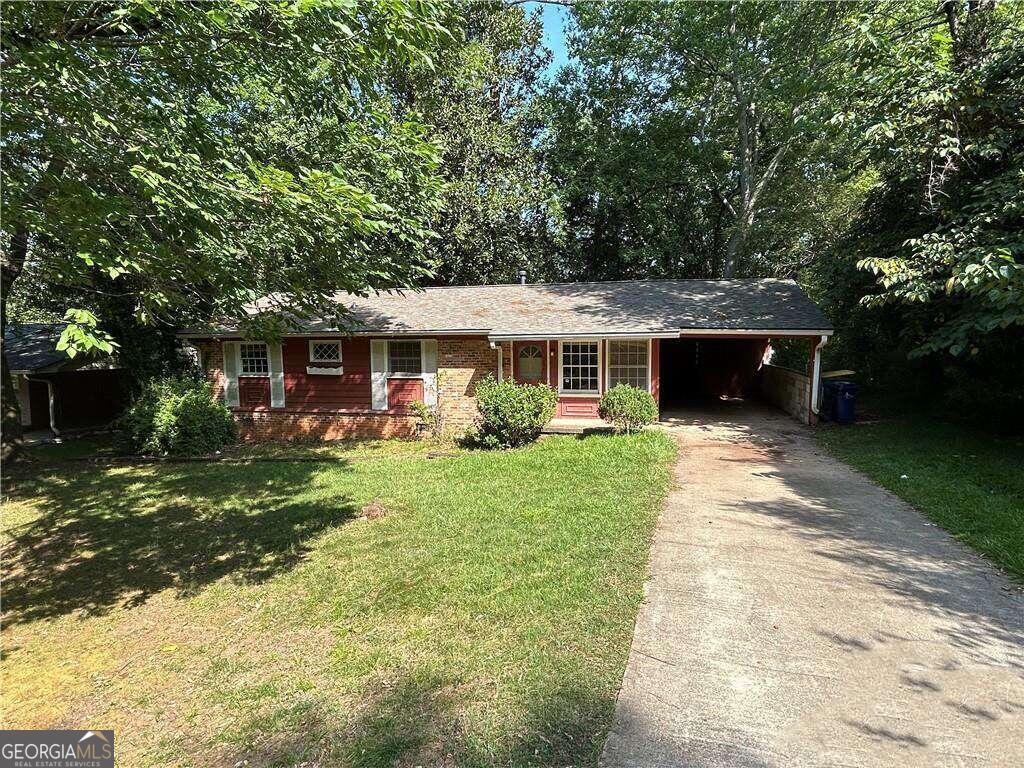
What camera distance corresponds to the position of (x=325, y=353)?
A: 537 inches

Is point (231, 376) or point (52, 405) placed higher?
point (231, 376)

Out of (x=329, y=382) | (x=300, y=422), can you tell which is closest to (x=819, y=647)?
(x=329, y=382)

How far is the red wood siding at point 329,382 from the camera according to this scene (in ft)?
44.1

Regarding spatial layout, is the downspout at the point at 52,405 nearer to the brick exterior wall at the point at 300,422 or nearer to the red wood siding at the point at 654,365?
the brick exterior wall at the point at 300,422

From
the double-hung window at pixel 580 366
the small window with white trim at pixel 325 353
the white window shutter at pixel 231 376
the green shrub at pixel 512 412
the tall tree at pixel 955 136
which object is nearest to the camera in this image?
the tall tree at pixel 955 136

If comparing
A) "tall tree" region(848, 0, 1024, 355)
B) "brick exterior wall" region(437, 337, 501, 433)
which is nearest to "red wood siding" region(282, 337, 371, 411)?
"brick exterior wall" region(437, 337, 501, 433)

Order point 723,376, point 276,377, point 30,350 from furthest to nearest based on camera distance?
point 723,376 < point 30,350 < point 276,377

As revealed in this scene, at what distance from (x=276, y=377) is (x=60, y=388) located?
28.6ft

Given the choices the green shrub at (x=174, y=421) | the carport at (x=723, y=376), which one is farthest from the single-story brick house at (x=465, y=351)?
the green shrub at (x=174, y=421)

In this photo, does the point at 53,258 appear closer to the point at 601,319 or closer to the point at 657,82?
the point at 601,319

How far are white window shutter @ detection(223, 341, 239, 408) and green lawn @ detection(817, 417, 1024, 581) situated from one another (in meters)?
14.4

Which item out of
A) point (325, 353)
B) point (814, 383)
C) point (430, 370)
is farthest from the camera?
point (325, 353)

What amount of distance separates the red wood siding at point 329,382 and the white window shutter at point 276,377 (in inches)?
4.2

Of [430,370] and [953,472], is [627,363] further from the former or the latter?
[953,472]
